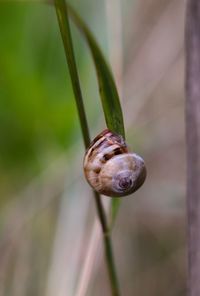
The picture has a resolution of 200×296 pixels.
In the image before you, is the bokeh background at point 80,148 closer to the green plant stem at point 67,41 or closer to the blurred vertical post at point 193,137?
the blurred vertical post at point 193,137

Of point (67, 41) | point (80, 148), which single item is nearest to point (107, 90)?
point (67, 41)

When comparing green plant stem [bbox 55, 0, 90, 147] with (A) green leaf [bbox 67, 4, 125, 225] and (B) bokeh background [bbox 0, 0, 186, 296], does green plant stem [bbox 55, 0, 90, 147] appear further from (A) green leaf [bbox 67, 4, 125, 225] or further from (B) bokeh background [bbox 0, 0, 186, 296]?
(B) bokeh background [bbox 0, 0, 186, 296]

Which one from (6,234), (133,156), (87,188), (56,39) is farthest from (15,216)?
(133,156)

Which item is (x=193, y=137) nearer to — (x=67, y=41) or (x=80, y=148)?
(x=67, y=41)

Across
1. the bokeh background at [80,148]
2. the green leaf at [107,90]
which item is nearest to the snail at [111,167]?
the green leaf at [107,90]

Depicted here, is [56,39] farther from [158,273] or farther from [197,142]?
[197,142]

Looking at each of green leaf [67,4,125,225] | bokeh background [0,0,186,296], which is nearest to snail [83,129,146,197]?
green leaf [67,4,125,225]
